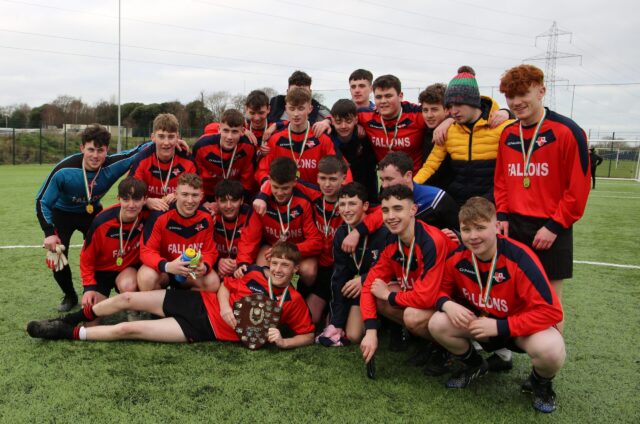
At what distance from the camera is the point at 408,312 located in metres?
3.48

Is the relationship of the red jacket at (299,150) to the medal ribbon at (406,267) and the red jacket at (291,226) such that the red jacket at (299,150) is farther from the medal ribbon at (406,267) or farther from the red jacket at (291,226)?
the medal ribbon at (406,267)

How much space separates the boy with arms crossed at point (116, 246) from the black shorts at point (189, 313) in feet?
1.81

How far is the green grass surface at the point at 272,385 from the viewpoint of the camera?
9.32 feet

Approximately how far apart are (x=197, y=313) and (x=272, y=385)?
3.56 feet

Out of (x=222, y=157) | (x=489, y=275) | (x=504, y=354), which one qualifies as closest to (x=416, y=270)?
(x=489, y=275)

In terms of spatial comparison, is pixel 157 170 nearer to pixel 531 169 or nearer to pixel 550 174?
pixel 531 169

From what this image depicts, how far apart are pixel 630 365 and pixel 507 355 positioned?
90 cm

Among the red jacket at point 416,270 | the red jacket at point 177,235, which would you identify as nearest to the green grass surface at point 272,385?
the red jacket at point 416,270

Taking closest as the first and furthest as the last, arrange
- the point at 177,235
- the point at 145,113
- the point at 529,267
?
1. the point at 529,267
2. the point at 177,235
3. the point at 145,113

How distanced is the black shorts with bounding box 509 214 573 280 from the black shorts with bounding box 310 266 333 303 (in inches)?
73.7

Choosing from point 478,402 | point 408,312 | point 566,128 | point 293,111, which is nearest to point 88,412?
point 408,312

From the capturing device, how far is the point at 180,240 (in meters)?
4.44

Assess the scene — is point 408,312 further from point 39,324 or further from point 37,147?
point 37,147

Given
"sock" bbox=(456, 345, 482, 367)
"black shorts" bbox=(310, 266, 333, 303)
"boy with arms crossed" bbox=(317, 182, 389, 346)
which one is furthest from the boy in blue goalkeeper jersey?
"sock" bbox=(456, 345, 482, 367)
